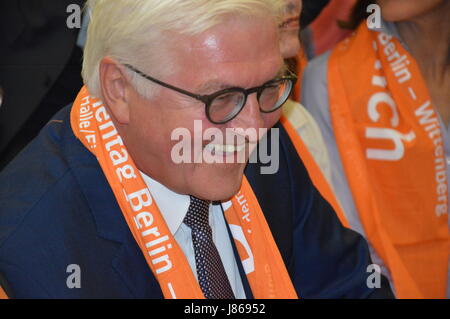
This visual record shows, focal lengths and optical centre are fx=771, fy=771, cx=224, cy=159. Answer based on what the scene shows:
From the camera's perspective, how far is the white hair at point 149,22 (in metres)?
1.62

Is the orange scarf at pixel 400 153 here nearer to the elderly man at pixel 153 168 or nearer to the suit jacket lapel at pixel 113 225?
the elderly man at pixel 153 168

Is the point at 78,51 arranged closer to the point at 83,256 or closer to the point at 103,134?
the point at 103,134

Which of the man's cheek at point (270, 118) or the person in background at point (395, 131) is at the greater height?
the man's cheek at point (270, 118)

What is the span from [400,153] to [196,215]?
4.40 ft

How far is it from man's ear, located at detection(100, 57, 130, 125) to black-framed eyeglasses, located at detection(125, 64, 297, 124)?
1.9 inches

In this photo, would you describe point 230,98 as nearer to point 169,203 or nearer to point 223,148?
point 223,148

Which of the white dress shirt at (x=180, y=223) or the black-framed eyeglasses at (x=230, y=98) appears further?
the white dress shirt at (x=180, y=223)

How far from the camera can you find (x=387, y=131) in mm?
3010

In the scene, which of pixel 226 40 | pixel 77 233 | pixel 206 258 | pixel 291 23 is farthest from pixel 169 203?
pixel 291 23

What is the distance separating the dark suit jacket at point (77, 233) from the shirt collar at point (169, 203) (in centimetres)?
12

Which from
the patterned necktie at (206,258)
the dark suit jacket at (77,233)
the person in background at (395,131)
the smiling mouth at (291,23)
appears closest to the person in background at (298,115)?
the smiling mouth at (291,23)

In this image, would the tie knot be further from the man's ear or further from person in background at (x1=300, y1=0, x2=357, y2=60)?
person in background at (x1=300, y1=0, x2=357, y2=60)

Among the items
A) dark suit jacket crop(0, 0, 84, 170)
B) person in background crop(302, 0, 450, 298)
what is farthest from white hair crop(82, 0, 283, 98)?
person in background crop(302, 0, 450, 298)
